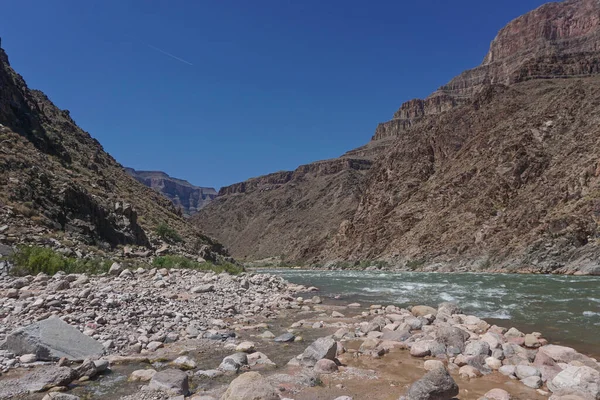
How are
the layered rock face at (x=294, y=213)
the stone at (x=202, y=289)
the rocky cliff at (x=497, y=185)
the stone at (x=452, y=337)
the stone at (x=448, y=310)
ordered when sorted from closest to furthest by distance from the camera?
the stone at (x=452, y=337) → the stone at (x=448, y=310) → the stone at (x=202, y=289) → the rocky cliff at (x=497, y=185) → the layered rock face at (x=294, y=213)

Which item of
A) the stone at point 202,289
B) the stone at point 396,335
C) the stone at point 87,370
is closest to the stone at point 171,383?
the stone at point 87,370

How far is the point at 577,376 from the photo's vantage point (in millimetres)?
5625

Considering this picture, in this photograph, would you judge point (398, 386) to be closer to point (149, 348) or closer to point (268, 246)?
point (149, 348)

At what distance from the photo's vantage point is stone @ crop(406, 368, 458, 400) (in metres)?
5.01

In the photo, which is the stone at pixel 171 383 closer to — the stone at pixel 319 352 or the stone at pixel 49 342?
the stone at pixel 49 342

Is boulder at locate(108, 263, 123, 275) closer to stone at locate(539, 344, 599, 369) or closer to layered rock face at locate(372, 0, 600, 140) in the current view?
stone at locate(539, 344, 599, 369)

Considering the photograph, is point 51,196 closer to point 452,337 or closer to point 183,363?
point 183,363

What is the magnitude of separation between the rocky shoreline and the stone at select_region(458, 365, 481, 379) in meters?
0.02

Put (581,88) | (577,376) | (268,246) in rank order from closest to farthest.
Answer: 1. (577,376)
2. (581,88)
3. (268,246)

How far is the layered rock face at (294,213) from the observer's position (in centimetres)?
11319

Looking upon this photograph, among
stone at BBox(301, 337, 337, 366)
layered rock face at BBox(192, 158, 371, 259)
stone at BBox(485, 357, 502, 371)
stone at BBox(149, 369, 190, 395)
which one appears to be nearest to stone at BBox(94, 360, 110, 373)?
stone at BBox(149, 369, 190, 395)

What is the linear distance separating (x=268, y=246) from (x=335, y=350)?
400ft

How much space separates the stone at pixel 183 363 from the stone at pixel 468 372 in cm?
442

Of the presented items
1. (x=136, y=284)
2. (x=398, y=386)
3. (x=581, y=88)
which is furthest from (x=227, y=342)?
(x=581, y=88)
